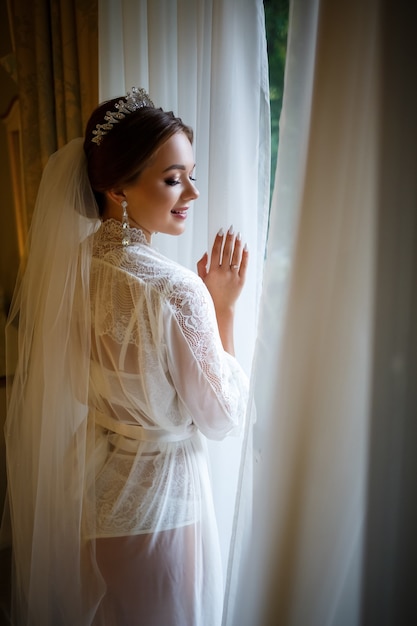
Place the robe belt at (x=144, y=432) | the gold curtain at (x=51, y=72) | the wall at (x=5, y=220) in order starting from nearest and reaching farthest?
the robe belt at (x=144, y=432) → the gold curtain at (x=51, y=72) → the wall at (x=5, y=220)

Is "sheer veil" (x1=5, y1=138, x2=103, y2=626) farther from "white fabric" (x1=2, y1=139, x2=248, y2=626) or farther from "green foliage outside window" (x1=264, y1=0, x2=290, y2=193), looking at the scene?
"green foliage outside window" (x1=264, y1=0, x2=290, y2=193)

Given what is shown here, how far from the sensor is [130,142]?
0.82m

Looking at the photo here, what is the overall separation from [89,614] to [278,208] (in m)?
0.90

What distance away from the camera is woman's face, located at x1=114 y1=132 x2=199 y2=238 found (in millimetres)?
831

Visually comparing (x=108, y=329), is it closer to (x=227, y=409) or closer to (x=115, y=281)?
(x=115, y=281)

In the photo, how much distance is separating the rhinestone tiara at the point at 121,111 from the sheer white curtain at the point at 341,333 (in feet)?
1.13

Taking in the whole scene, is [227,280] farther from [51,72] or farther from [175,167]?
[51,72]

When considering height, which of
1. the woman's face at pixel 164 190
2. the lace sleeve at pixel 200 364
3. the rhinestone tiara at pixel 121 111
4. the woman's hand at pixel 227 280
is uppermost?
the rhinestone tiara at pixel 121 111

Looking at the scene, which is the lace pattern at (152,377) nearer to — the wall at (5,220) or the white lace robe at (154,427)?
the white lace robe at (154,427)

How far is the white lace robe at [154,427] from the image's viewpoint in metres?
0.79

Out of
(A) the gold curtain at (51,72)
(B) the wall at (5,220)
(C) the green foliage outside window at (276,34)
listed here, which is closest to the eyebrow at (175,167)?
(C) the green foliage outside window at (276,34)

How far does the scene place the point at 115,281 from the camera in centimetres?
81

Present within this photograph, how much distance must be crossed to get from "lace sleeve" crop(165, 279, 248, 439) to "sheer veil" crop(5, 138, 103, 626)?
196mm

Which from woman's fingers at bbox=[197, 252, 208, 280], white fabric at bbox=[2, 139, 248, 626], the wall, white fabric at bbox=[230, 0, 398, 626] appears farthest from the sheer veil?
the wall
